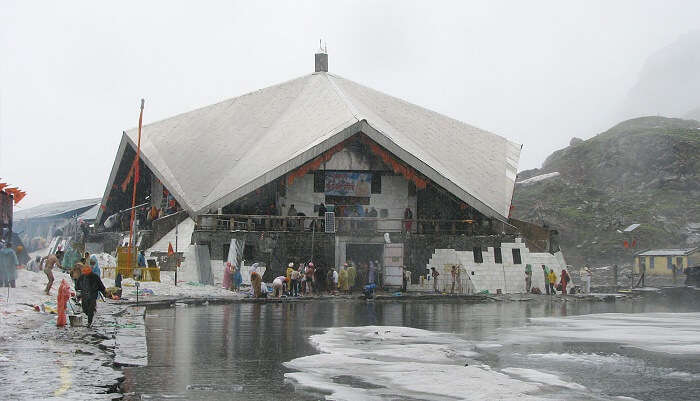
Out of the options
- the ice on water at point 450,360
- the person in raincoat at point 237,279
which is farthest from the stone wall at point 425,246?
the ice on water at point 450,360

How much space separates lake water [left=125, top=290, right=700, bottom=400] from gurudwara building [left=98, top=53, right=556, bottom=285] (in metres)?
16.4

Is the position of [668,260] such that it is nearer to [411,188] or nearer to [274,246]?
[411,188]

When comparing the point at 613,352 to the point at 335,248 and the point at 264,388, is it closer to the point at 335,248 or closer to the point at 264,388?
the point at 264,388

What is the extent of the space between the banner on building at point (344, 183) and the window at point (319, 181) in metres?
0.15

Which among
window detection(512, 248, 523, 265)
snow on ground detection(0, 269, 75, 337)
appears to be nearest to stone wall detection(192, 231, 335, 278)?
window detection(512, 248, 523, 265)

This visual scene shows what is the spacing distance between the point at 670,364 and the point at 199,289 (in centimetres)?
2307

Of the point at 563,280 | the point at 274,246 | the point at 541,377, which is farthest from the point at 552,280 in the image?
the point at 541,377

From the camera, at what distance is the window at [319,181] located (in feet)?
149

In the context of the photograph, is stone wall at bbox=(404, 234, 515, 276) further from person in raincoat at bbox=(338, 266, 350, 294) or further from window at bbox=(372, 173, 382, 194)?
window at bbox=(372, 173, 382, 194)

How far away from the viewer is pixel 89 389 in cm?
1012

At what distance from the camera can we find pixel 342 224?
135 feet

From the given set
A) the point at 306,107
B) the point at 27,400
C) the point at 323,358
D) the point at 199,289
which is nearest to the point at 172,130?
the point at 306,107

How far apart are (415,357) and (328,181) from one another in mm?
31723

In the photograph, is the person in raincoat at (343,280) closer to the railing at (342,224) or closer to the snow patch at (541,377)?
the railing at (342,224)
